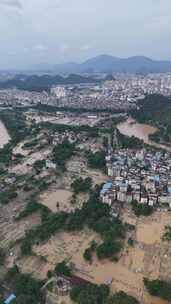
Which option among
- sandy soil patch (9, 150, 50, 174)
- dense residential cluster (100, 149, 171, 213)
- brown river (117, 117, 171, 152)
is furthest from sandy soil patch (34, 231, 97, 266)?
brown river (117, 117, 171, 152)

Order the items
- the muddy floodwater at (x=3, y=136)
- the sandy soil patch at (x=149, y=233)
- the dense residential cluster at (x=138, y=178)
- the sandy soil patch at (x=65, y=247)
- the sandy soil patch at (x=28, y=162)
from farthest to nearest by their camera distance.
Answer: the muddy floodwater at (x=3, y=136), the sandy soil patch at (x=28, y=162), the dense residential cluster at (x=138, y=178), the sandy soil patch at (x=149, y=233), the sandy soil patch at (x=65, y=247)

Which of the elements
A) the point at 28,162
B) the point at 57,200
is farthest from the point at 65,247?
the point at 28,162

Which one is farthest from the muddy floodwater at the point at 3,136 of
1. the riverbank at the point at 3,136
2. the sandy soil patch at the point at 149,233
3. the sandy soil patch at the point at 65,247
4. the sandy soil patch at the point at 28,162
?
the sandy soil patch at the point at 149,233

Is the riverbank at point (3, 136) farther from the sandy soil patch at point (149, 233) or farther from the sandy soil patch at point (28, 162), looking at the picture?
the sandy soil patch at point (149, 233)

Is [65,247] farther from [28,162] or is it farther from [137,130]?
[137,130]

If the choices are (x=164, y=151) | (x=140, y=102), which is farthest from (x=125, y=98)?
(x=164, y=151)

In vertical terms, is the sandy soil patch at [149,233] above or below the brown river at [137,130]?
above

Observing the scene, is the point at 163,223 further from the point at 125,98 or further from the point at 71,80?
the point at 71,80
